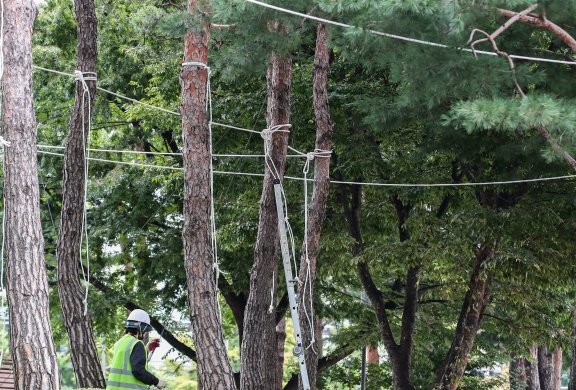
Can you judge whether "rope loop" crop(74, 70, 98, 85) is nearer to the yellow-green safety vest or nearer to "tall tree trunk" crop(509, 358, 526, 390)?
the yellow-green safety vest

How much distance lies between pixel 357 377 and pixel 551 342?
22.9ft

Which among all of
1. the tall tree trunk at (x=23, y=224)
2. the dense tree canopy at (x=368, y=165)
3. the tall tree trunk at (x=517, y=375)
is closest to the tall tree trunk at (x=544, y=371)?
the tall tree trunk at (x=517, y=375)

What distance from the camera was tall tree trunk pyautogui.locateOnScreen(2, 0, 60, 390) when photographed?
834cm

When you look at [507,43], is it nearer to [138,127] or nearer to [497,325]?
[497,325]

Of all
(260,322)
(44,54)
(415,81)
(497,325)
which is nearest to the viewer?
(415,81)

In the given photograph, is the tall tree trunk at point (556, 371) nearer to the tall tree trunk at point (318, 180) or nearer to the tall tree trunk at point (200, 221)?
the tall tree trunk at point (318, 180)

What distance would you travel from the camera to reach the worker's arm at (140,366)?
8.75m

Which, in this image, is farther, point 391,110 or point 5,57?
point 391,110

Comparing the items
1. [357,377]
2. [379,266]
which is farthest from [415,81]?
[357,377]

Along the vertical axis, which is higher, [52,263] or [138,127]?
[138,127]

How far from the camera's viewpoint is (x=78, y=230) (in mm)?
11578

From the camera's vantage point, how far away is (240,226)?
17156 mm

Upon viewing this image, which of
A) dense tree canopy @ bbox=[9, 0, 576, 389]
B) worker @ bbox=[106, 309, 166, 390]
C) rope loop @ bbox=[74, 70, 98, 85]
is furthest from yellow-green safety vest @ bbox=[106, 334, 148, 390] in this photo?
rope loop @ bbox=[74, 70, 98, 85]

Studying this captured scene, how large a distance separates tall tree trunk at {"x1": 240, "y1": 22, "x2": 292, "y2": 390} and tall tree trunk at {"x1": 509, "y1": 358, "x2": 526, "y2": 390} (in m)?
9.88
